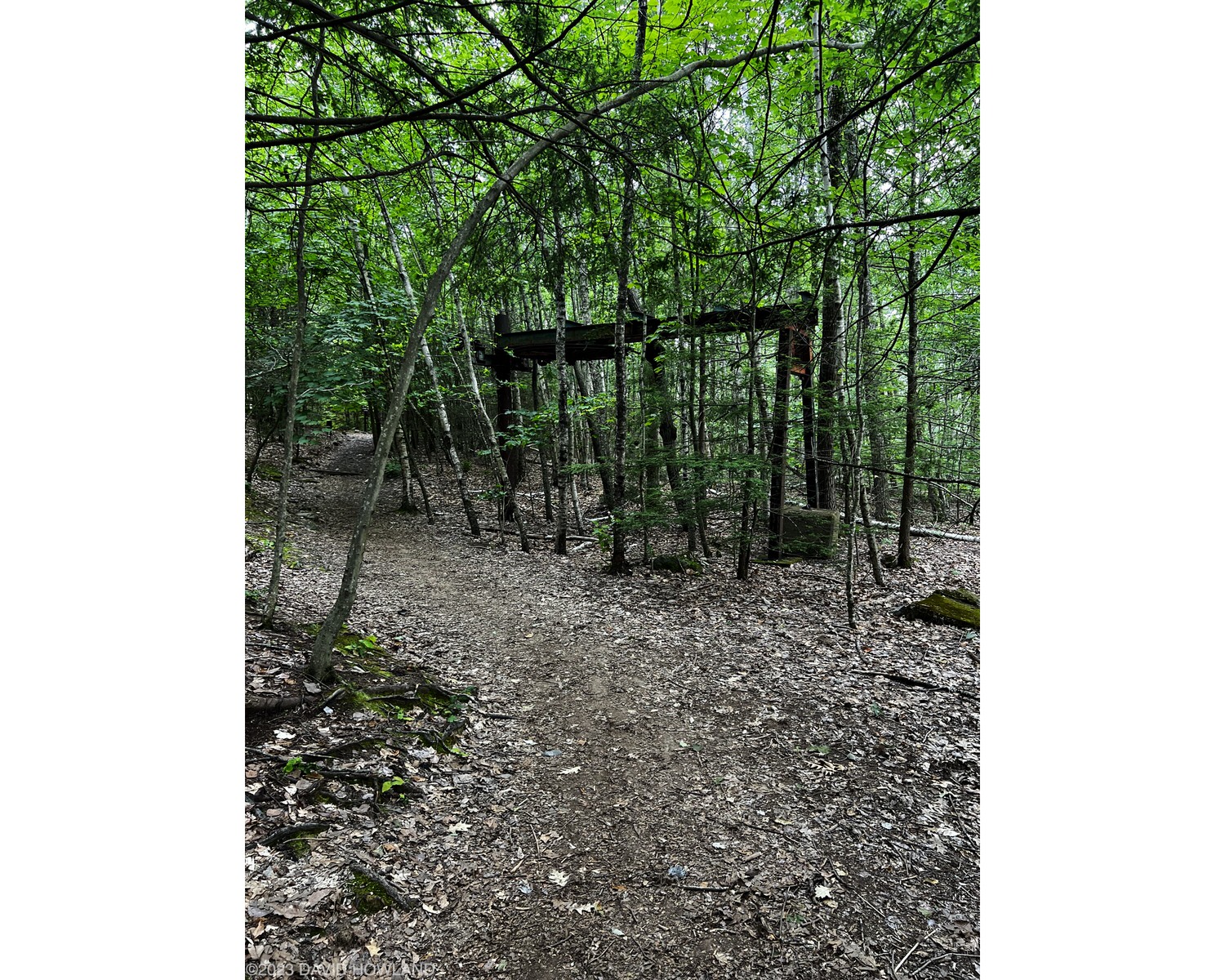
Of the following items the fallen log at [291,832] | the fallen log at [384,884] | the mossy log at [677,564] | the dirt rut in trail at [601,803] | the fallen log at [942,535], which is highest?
the fallen log at [942,535]

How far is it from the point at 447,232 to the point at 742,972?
275 inches

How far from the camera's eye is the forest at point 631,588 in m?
2.50

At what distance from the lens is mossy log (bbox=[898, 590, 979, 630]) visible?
6.55 m

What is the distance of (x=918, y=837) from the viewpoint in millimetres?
3217

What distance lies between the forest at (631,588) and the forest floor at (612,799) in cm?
2

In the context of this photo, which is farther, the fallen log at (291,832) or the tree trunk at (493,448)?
the tree trunk at (493,448)

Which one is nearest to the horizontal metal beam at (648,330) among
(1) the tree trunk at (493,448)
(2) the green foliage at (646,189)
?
(2) the green foliage at (646,189)

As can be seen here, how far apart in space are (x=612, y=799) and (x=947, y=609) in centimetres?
518

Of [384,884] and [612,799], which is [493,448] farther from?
[384,884]

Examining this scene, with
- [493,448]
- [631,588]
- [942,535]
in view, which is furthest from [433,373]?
[942,535]

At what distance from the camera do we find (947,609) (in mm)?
6699

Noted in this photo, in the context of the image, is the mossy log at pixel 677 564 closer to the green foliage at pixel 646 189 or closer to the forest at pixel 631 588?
the forest at pixel 631 588

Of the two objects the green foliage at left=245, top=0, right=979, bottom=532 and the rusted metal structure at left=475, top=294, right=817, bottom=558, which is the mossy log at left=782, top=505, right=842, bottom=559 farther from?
the green foliage at left=245, top=0, right=979, bottom=532

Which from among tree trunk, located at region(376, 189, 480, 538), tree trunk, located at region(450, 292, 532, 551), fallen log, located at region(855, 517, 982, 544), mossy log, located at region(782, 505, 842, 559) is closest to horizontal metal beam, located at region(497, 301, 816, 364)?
tree trunk, located at region(450, 292, 532, 551)
